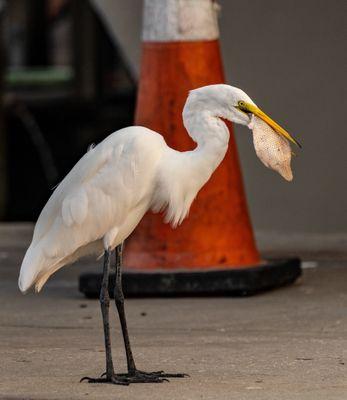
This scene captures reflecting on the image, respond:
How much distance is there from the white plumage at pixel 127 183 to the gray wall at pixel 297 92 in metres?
5.01

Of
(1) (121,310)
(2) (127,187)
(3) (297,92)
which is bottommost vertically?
(1) (121,310)

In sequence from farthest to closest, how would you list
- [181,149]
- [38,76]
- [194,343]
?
[38,76], [181,149], [194,343]

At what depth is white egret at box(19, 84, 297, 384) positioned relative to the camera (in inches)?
284

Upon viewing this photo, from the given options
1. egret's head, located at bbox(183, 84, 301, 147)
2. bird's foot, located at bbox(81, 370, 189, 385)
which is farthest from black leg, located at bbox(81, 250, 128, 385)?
egret's head, located at bbox(183, 84, 301, 147)

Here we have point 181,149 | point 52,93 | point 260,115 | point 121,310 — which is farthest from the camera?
point 52,93

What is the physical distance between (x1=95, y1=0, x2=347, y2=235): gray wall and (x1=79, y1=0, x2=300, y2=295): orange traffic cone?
8.12ft

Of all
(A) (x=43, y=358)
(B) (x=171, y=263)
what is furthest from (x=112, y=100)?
(A) (x=43, y=358)

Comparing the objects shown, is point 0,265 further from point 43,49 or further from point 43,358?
point 43,49

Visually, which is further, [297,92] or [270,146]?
[297,92]

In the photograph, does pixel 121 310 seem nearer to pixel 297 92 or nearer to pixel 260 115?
pixel 260 115

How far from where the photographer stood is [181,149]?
9.70 m

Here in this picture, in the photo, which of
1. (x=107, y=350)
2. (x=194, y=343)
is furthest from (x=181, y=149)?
(x=107, y=350)

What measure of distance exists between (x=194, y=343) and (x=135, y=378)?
101cm

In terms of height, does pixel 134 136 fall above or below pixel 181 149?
above
